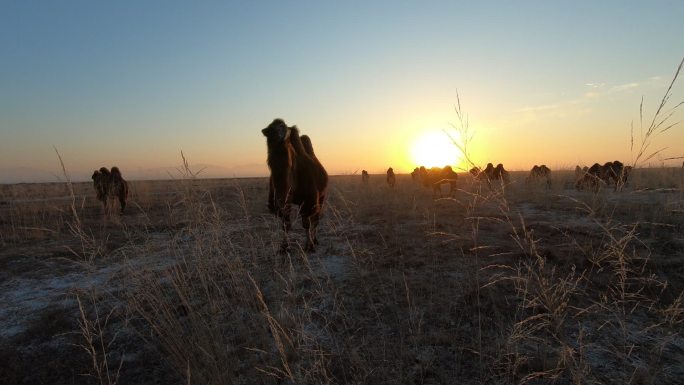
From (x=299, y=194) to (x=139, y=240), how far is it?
17.1 feet

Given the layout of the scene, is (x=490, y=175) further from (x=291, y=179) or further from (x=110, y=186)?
(x=110, y=186)

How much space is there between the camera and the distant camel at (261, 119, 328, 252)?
6.30 metres

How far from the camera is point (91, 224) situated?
12.5 metres

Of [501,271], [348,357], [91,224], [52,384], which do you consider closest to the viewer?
[348,357]

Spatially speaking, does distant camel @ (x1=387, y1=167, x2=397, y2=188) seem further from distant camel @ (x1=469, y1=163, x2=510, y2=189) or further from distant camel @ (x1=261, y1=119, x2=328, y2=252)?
distant camel @ (x1=261, y1=119, x2=328, y2=252)

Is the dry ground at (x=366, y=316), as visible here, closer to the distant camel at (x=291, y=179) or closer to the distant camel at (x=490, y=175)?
the distant camel at (x=490, y=175)

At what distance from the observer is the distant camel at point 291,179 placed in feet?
20.7

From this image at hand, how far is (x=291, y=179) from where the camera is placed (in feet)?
21.7

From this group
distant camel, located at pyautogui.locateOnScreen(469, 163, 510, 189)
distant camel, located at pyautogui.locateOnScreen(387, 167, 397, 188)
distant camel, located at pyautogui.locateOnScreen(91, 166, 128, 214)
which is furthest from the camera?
distant camel, located at pyautogui.locateOnScreen(387, 167, 397, 188)

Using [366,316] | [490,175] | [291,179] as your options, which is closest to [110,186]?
[291,179]

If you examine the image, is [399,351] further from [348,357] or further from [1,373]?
[1,373]

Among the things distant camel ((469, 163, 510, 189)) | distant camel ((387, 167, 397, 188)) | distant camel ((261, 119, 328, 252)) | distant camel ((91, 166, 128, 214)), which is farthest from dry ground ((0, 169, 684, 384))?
distant camel ((387, 167, 397, 188))

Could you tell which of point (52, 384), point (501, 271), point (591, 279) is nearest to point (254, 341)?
A: point (52, 384)

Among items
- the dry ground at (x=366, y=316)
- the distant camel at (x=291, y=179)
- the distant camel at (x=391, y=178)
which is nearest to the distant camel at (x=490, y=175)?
the dry ground at (x=366, y=316)
